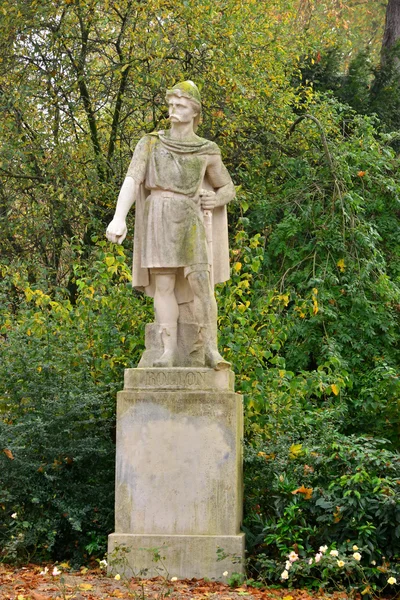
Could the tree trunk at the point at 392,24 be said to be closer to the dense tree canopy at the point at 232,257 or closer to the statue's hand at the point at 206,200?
the dense tree canopy at the point at 232,257

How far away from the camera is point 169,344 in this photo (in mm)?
8000

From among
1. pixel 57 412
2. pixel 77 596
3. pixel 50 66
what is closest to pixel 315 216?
pixel 50 66

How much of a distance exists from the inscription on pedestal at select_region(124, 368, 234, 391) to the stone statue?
3.6 inches

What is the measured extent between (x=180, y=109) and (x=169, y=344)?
6.01 ft

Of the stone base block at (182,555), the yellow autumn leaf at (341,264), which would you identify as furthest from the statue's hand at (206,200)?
the yellow autumn leaf at (341,264)

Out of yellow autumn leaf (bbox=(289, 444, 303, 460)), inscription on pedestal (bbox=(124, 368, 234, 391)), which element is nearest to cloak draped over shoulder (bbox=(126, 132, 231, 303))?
inscription on pedestal (bbox=(124, 368, 234, 391))

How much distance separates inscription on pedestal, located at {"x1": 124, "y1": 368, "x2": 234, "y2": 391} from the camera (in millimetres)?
7754

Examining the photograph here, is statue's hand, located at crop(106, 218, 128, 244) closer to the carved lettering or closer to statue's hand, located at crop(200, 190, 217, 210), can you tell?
statue's hand, located at crop(200, 190, 217, 210)

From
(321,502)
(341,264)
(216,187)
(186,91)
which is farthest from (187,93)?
(341,264)

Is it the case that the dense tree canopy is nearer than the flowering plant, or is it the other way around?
the flowering plant

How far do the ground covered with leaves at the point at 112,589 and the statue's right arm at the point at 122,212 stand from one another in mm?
2447

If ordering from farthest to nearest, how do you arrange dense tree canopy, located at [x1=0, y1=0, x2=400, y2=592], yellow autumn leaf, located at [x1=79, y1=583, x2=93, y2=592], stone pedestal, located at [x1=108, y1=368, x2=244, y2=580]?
dense tree canopy, located at [x1=0, y1=0, x2=400, y2=592] < stone pedestal, located at [x1=108, y1=368, x2=244, y2=580] < yellow autumn leaf, located at [x1=79, y1=583, x2=93, y2=592]

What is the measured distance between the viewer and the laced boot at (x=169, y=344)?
791 cm

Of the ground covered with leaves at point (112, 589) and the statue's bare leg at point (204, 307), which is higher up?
the statue's bare leg at point (204, 307)
